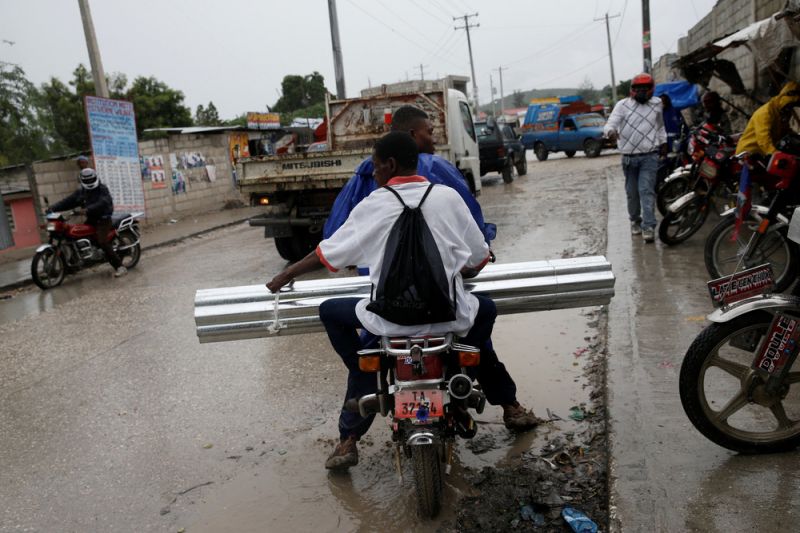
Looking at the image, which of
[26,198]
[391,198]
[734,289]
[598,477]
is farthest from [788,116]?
[26,198]

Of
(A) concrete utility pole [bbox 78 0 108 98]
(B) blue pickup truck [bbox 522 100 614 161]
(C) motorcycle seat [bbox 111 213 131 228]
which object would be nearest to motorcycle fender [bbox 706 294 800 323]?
(C) motorcycle seat [bbox 111 213 131 228]

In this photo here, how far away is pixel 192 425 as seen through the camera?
4461 millimetres

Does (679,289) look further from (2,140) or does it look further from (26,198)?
(2,140)

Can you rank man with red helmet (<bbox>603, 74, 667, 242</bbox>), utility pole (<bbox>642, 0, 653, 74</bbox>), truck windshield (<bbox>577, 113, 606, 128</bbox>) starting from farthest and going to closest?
truck windshield (<bbox>577, 113, 606, 128</bbox>)
utility pole (<bbox>642, 0, 653, 74</bbox>)
man with red helmet (<bbox>603, 74, 667, 242</bbox>)

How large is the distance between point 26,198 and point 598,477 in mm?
14594

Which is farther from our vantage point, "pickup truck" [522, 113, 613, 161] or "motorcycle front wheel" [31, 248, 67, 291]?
"pickup truck" [522, 113, 613, 161]

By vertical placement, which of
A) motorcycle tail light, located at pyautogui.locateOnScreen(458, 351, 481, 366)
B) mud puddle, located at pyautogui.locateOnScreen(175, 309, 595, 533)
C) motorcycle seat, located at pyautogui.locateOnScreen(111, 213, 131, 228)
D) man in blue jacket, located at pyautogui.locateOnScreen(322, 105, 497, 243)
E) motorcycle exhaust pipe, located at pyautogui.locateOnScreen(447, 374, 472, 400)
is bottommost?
mud puddle, located at pyautogui.locateOnScreen(175, 309, 595, 533)

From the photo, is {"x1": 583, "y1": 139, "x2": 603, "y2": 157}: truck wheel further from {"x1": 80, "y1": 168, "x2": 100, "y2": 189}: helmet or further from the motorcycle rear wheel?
the motorcycle rear wheel

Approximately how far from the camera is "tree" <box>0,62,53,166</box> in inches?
621

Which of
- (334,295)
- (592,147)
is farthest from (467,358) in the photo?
(592,147)

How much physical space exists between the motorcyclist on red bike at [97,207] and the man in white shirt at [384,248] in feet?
26.3

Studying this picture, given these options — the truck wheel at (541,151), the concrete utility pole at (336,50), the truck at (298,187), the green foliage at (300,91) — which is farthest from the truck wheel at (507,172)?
the green foliage at (300,91)

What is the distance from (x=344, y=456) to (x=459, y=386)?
38.5 inches

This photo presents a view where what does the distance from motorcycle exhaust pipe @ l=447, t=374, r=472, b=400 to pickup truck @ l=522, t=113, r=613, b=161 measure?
24615 millimetres
